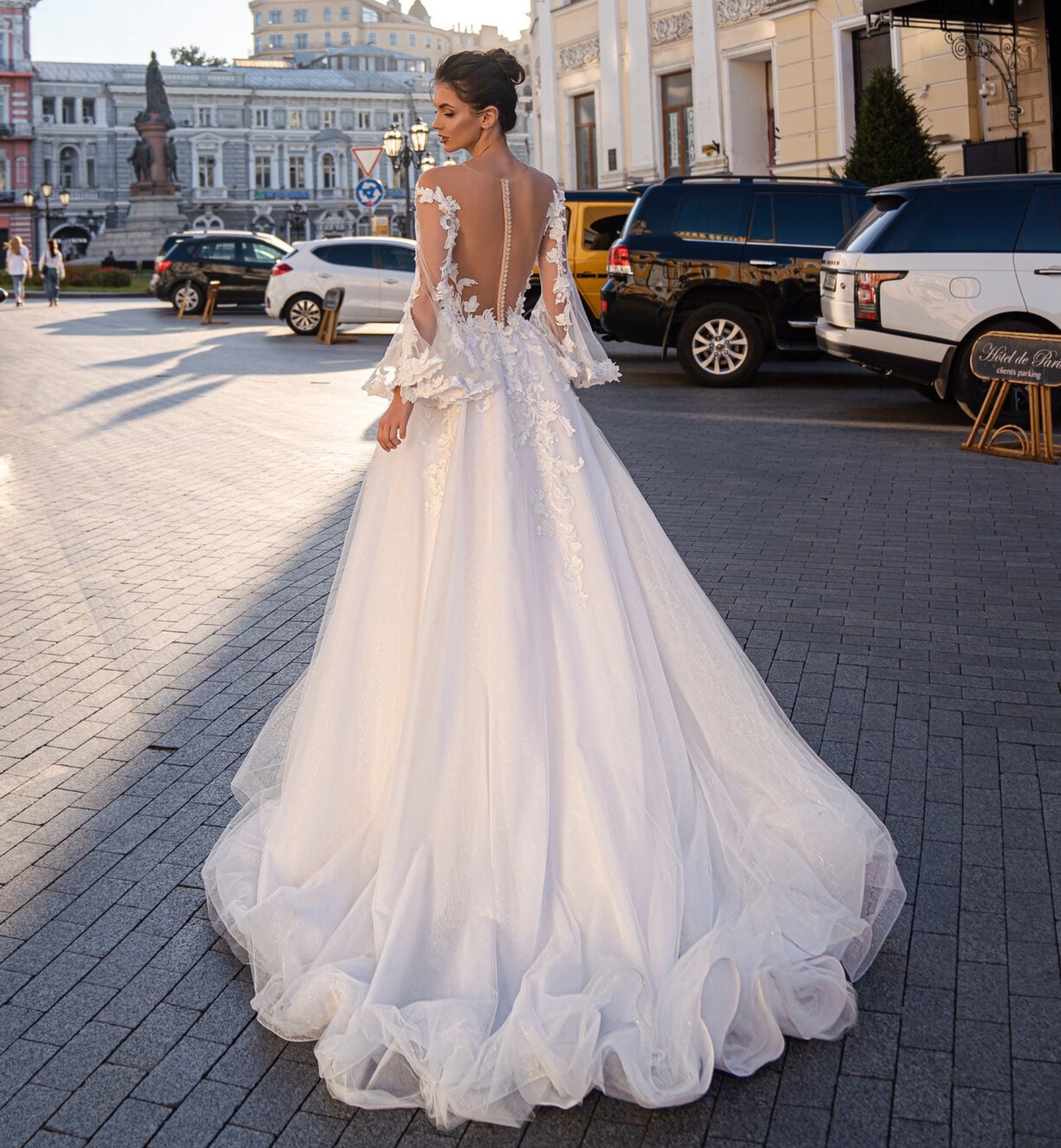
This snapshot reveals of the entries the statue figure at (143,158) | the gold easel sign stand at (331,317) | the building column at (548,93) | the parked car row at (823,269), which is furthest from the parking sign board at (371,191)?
the statue figure at (143,158)

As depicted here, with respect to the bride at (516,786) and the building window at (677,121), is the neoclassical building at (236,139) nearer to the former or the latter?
the building window at (677,121)

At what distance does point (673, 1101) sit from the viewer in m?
2.80

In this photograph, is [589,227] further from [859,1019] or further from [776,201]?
[859,1019]

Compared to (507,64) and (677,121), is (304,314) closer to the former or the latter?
(677,121)

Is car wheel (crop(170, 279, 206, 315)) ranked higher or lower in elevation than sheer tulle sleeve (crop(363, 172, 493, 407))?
higher

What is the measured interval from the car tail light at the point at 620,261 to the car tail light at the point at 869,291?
10.9 ft

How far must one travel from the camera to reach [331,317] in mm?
22078

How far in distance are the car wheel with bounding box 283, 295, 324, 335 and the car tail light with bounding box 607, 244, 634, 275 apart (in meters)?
10.3

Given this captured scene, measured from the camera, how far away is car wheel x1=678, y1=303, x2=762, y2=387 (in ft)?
47.5

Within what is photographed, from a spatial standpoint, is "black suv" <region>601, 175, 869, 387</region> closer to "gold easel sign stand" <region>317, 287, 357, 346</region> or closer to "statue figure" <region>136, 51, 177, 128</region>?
"gold easel sign stand" <region>317, 287, 357, 346</region>

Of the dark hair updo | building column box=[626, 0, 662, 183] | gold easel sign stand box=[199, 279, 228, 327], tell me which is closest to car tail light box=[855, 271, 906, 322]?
the dark hair updo

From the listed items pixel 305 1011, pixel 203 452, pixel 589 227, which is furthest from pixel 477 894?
pixel 589 227

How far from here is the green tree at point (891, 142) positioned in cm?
1858

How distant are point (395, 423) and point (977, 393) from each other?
8.90 metres
